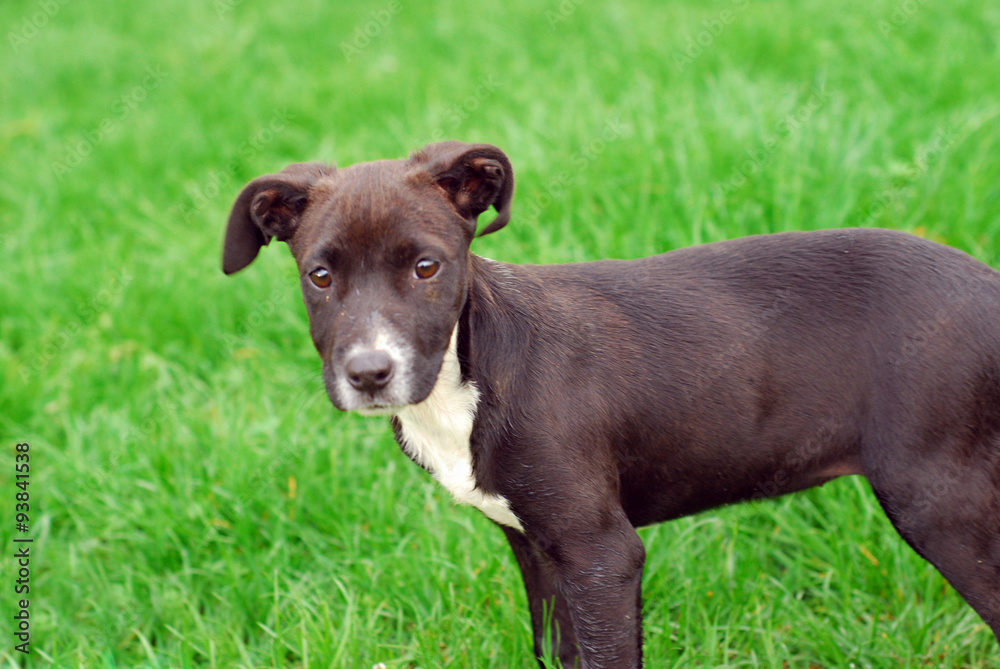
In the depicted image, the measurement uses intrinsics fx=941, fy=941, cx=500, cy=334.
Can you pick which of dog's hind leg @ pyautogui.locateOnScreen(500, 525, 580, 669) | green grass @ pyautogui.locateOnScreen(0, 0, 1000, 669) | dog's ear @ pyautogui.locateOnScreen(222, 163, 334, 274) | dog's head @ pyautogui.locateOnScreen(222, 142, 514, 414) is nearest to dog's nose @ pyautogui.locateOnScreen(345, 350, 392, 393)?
dog's head @ pyautogui.locateOnScreen(222, 142, 514, 414)

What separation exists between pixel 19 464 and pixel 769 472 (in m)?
3.60

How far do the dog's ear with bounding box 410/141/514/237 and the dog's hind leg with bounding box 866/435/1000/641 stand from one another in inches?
49.2

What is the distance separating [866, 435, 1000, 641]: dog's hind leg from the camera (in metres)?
2.48

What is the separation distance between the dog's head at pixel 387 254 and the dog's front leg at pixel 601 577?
573mm

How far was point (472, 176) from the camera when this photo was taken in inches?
103

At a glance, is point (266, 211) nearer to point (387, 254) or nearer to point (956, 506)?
point (387, 254)

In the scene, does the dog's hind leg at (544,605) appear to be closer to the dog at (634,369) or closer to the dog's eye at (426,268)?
the dog at (634,369)

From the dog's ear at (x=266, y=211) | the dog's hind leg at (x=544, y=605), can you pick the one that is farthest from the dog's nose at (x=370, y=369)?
the dog's hind leg at (x=544, y=605)

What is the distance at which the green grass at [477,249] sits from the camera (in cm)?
334

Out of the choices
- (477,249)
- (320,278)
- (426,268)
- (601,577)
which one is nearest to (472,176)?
(426,268)

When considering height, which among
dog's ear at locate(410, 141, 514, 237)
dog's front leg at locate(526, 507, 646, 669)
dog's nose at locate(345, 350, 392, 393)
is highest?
dog's ear at locate(410, 141, 514, 237)

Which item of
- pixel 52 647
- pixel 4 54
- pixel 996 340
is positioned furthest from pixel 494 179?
pixel 4 54

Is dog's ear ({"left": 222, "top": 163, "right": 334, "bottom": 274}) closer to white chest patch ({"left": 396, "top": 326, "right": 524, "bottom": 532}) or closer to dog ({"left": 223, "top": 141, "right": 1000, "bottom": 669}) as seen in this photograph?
dog ({"left": 223, "top": 141, "right": 1000, "bottom": 669})

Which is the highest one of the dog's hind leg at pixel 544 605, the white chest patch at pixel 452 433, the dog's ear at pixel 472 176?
the dog's ear at pixel 472 176
